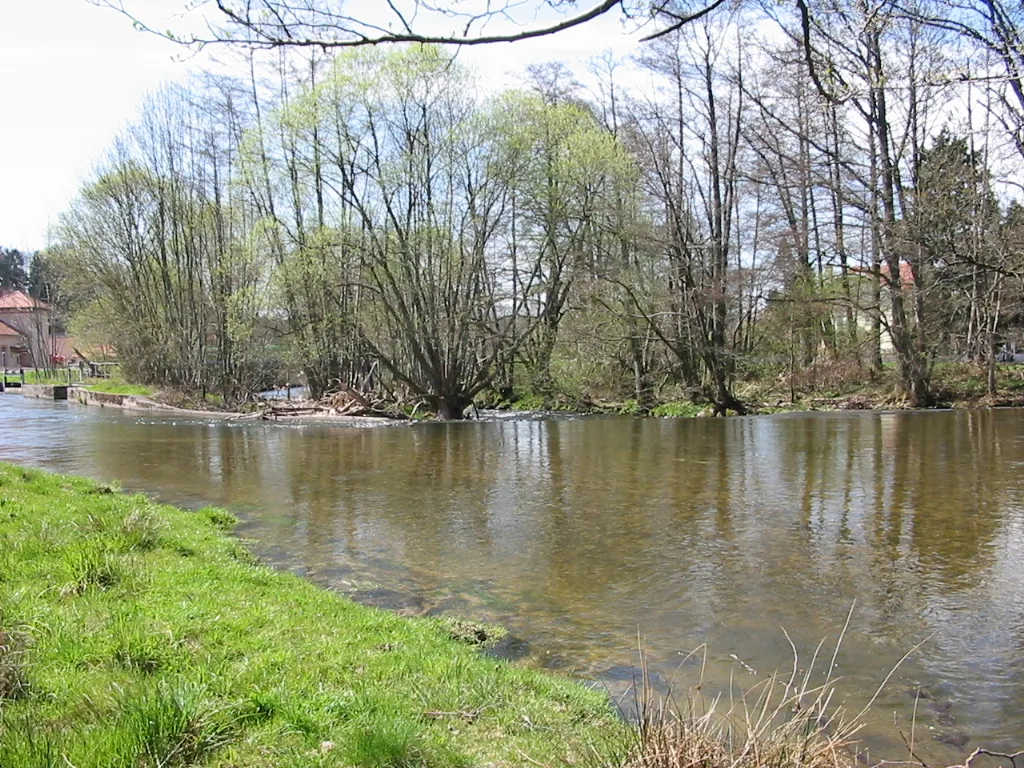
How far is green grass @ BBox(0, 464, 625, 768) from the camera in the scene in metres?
3.08

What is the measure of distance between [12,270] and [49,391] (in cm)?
5650

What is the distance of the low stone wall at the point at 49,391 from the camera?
141ft

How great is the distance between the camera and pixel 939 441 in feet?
55.2

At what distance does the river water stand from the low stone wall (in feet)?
91.6

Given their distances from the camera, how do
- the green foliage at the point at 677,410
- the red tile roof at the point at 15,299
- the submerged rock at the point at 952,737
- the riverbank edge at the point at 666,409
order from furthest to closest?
the red tile roof at the point at 15,299, the green foliage at the point at 677,410, the riverbank edge at the point at 666,409, the submerged rock at the point at 952,737

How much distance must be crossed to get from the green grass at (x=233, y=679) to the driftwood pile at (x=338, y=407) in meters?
20.7

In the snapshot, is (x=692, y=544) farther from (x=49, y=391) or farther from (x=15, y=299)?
(x=15, y=299)

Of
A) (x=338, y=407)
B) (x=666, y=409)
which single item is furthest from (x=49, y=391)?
(x=666, y=409)

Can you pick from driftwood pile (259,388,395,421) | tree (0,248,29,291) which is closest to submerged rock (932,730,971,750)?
driftwood pile (259,388,395,421)

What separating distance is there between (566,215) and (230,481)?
649 inches

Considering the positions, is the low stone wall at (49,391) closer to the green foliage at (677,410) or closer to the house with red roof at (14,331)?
the house with red roof at (14,331)

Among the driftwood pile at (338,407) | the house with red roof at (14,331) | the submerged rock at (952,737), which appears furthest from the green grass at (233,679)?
the house with red roof at (14,331)

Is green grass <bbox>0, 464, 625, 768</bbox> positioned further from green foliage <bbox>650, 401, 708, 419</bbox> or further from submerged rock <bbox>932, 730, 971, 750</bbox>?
green foliage <bbox>650, 401, 708, 419</bbox>

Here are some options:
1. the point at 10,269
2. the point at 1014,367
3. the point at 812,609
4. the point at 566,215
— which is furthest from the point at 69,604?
the point at 10,269
